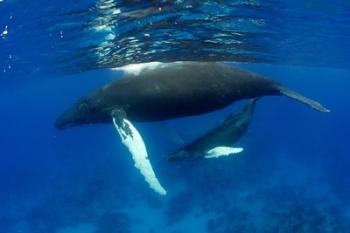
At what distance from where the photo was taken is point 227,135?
832 cm

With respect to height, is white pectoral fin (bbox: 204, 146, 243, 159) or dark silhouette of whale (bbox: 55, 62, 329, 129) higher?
dark silhouette of whale (bbox: 55, 62, 329, 129)

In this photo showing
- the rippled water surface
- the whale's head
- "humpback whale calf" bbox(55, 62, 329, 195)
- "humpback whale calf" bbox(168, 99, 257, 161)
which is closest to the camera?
"humpback whale calf" bbox(168, 99, 257, 161)

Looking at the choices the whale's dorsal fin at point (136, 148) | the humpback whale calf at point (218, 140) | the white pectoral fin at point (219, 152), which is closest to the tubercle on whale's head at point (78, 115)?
the whale's dorsal fin at point (136, 148)

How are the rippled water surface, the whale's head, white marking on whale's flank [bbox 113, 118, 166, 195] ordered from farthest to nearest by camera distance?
the rippled water surface
the whale's head
white marking on whale's flank [bbox 113, 118, 166, 195]

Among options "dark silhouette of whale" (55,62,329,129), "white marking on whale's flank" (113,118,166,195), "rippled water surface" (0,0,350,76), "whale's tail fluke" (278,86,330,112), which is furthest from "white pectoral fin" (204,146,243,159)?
"rippled water surface" (0,0,350,76)

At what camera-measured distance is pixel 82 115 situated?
9031 mm

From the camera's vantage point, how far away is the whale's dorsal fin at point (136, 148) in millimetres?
7720

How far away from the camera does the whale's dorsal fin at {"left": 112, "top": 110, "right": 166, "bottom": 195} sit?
7.72 meters

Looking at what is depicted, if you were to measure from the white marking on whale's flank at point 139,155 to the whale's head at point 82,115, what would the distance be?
0.84 metres

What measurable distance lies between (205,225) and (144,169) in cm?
1853

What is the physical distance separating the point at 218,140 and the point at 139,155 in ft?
5.27

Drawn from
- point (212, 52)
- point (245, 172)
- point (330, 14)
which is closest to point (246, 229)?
point (245, 172)

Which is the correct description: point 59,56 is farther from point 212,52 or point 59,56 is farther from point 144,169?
point 144,169

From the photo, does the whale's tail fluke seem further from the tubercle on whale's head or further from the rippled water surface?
the tubercle on whale's head
